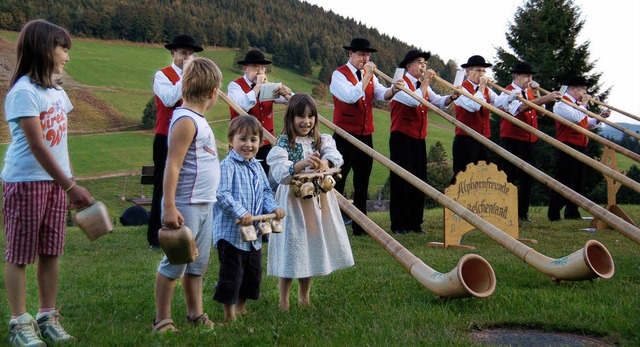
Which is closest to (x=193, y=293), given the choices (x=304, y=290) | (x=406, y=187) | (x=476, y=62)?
(x=304, y=290)

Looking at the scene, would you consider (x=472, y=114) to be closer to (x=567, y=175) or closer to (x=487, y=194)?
(x=487, y=194)

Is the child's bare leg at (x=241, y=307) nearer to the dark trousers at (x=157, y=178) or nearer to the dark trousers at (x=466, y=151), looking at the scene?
the dark trousers at (x=157, y=178)

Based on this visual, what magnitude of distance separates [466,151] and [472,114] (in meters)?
0.55

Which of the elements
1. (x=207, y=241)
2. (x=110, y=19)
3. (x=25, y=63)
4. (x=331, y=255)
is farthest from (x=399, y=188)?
(x=110, y=19)

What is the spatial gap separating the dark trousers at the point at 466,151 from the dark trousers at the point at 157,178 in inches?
164

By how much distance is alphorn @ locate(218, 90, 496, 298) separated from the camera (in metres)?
4.36

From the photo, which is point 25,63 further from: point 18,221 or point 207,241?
point 207,241

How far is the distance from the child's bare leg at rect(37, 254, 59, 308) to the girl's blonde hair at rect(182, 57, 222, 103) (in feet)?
3.82

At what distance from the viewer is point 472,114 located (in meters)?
9.77

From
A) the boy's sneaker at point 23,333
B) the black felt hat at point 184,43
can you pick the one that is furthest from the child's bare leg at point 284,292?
the black felt hat at point 184,43

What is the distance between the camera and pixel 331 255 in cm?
477

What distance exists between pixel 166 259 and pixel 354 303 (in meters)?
1.39

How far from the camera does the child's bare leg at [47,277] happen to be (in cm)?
383

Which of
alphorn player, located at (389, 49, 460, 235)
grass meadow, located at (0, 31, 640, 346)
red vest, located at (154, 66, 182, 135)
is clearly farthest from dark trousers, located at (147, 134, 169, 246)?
alphorn player, located at (389, 49, 460, 235)
